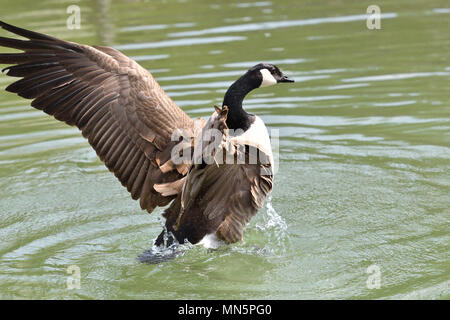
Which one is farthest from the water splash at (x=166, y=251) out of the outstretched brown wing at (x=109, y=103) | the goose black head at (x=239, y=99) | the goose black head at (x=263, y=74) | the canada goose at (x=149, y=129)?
the goose black head at (x=263, y=74)

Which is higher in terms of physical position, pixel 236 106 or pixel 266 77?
pixel 266 77

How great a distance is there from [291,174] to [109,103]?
2.31m

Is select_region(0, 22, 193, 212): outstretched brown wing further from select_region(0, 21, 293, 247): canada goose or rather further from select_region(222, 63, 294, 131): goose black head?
select_region(222, 63, 294, 131): goose black head

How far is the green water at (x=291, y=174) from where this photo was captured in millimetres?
5715

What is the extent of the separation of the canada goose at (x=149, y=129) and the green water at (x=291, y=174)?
0.40 metres

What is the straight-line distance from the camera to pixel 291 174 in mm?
7770

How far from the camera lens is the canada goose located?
6027 mm

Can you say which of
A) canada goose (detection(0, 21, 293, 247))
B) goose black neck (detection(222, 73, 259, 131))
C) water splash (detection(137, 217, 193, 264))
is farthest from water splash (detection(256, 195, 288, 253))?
goose black neck (detection(222, 73, 259, 131))

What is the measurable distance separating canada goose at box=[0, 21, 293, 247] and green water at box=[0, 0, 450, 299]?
1.32 ft

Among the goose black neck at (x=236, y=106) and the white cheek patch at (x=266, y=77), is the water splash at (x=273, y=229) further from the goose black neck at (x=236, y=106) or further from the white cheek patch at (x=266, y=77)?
the white cheek patch at (x=266, y=77)

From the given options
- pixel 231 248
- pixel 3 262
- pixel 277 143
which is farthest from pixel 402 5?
pixel 3 262

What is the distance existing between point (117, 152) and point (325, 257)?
199cm

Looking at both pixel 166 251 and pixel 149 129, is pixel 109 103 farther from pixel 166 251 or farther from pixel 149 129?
pixel 166 251

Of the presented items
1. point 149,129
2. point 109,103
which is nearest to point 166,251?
point 149,129
